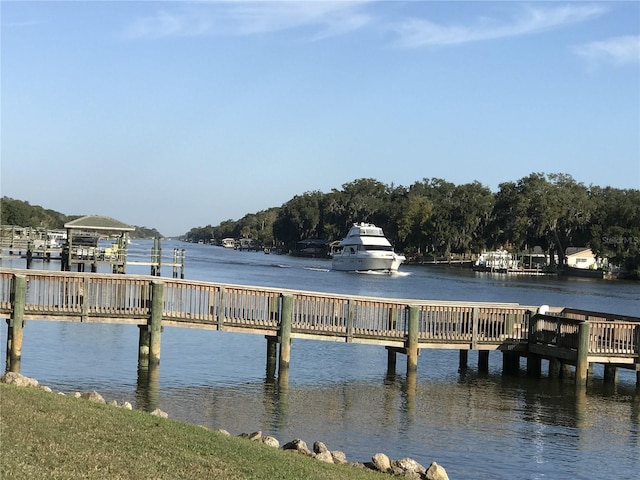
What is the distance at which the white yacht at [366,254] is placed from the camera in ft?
405

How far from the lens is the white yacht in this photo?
123 m

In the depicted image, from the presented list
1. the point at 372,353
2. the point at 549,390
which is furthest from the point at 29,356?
the point at 549,390

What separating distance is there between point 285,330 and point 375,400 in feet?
12.0

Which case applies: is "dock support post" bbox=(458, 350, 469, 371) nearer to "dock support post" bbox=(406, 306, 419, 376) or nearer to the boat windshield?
"dock support post" bbox=(406, 306, 419, 376)

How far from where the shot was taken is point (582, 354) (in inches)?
1024

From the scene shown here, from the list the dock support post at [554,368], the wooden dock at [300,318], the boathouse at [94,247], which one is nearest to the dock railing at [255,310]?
the wooden dock at [300,318]

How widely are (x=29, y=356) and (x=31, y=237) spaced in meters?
53.2

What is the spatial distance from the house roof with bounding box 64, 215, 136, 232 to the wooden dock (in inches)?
1386

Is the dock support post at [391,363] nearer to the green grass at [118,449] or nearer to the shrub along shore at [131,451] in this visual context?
the shrub along shore at [131,451]

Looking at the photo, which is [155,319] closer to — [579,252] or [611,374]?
[611,374]

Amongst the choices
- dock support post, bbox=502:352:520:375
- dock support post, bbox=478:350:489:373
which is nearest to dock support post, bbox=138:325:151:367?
dock support post, bbox=478:350:489:373

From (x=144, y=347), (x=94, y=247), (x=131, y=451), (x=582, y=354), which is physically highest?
(x=94, y=247)

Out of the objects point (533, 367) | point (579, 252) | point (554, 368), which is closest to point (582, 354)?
point (533, 367)

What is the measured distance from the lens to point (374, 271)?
12444 cm
